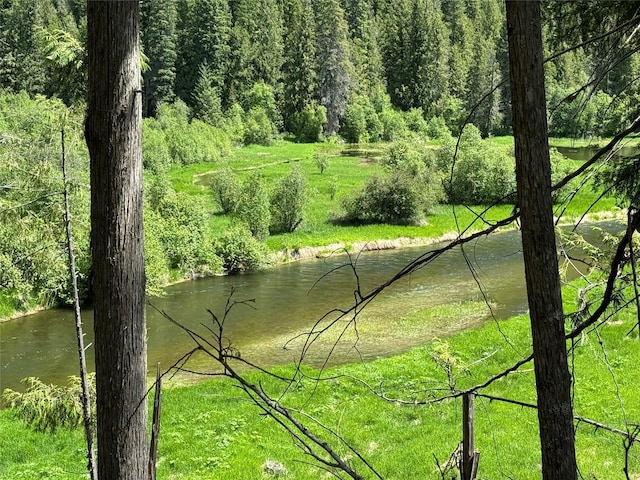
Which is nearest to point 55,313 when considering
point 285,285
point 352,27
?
point 285,285

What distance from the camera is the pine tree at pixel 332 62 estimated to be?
71938 mm

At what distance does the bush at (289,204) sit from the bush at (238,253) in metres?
5.74

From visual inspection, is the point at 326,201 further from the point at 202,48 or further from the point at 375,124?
the point at 202,48

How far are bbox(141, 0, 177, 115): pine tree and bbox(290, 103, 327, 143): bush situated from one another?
16270mm

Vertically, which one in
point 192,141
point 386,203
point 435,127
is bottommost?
point 386,203

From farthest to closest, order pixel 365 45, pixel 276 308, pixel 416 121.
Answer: pixel 365 45, pixel 416 121, pixel 276 308

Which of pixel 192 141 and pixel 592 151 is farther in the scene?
pixel 192 141

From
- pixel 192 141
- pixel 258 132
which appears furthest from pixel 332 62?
pixel 192 141

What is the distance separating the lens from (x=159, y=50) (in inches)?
2918

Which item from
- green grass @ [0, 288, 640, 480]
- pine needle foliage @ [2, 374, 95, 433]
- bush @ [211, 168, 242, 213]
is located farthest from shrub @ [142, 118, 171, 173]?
pine needle foliage @ [2, 374, 95, 433]

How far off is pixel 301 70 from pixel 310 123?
26.8 feet

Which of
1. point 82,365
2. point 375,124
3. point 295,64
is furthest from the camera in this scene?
point 295,64

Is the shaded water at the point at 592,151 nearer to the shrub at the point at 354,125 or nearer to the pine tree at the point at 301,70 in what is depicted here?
the shrub at the point at 354,125

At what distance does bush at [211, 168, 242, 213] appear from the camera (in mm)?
34156
